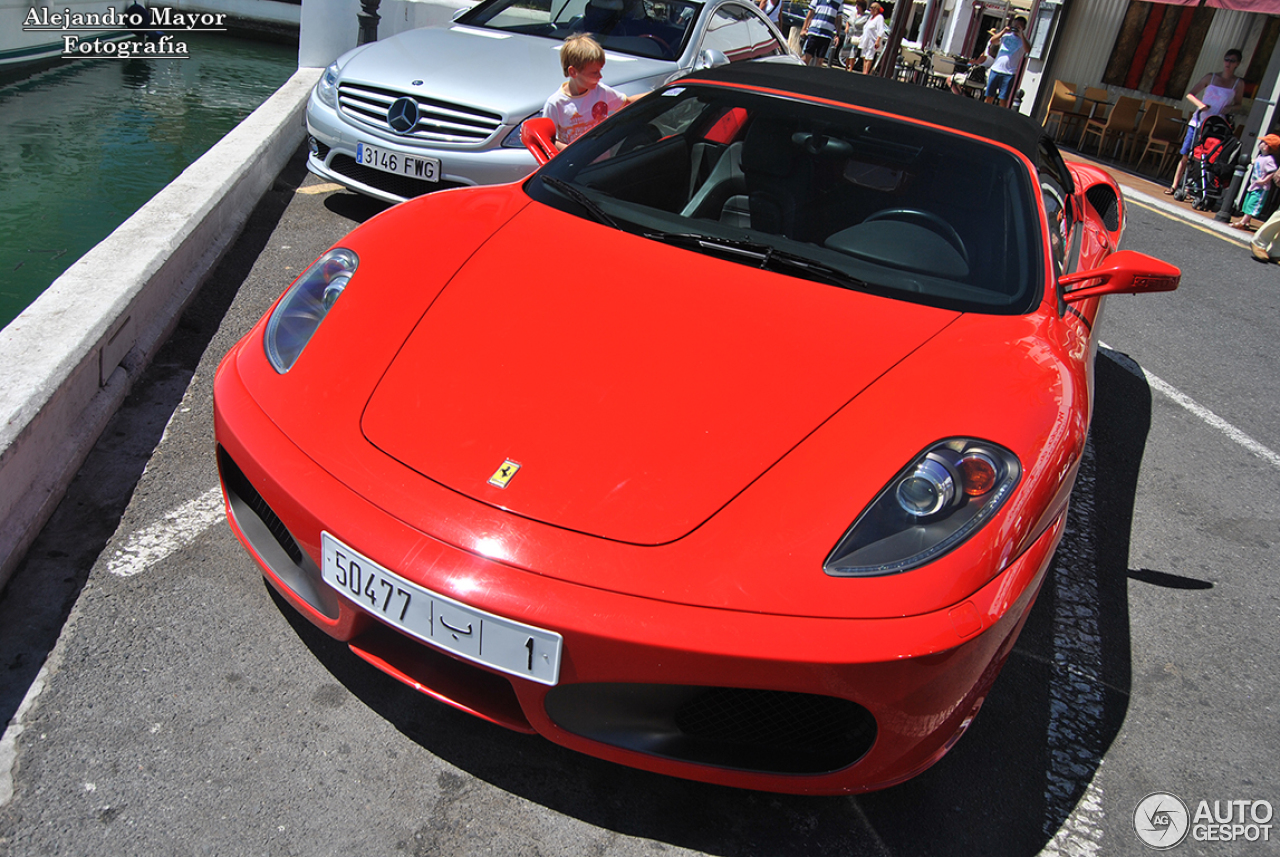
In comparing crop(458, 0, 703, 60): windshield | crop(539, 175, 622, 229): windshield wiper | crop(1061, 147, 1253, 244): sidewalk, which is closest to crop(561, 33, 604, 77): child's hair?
crop(458, 0, 703, 60): windshield

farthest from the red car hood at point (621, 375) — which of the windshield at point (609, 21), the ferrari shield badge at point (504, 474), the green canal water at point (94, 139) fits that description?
the windshield at point (609, 21)

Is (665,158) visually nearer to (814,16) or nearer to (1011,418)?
(1011,418)

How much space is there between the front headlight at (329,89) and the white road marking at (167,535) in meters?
3.28

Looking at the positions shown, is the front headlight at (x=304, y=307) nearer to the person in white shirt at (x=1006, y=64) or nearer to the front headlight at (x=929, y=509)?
the front headlight at (x=929, y=509)

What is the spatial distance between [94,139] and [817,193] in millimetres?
6585

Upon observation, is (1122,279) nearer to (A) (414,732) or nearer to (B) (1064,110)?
(A) (414,732)

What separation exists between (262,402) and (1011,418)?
1.64 metres

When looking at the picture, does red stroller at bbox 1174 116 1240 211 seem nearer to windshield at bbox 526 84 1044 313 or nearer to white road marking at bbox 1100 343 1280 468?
white road marking at bbox 1100 343 1280 468

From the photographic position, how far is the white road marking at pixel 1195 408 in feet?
14.0

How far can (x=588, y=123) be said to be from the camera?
15.9 feet

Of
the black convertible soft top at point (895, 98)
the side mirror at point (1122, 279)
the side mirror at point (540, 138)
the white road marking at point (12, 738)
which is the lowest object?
the white road marking at point (12, 738)

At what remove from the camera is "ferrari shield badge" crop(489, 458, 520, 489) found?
5.93ft

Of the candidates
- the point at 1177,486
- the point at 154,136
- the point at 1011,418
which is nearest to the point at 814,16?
the point at 154,136

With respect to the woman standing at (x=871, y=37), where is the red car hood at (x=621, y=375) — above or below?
below
